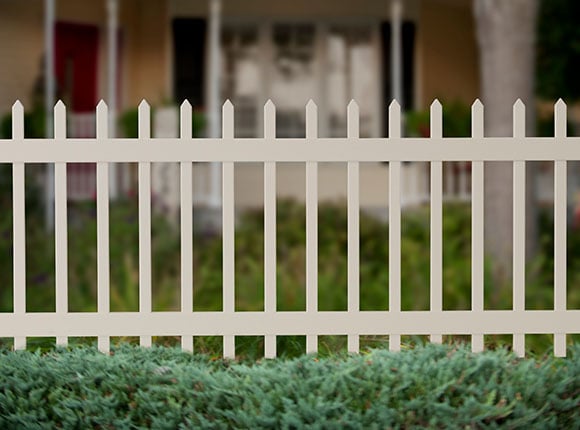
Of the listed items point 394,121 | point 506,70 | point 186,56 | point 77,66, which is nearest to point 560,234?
point 394,121

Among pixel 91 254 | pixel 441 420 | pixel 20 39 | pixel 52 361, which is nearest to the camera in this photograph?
pixel 441 420

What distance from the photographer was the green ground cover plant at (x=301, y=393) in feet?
14.8

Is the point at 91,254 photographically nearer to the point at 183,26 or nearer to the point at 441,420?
the point at 441,420

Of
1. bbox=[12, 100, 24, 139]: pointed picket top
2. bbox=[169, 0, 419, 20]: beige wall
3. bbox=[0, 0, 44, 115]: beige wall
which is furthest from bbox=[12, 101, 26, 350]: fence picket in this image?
bbox=[169, 0, 419, 20]: beige wall

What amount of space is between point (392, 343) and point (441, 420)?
1.03 m

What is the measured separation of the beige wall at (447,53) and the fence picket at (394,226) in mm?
10422

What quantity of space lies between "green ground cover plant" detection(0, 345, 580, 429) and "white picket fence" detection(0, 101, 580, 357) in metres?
0.57

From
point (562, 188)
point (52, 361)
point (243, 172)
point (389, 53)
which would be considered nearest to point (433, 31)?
point (389, 53)

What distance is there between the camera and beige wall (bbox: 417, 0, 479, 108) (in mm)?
15906

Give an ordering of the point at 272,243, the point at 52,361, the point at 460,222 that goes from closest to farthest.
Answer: the point at 52,361 < the point at 272,243 < the point at 460,222

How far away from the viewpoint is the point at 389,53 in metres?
15.9

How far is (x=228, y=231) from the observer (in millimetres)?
5398

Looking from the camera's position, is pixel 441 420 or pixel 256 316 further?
pixel 256 316

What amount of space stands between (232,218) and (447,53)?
11.2 metres
